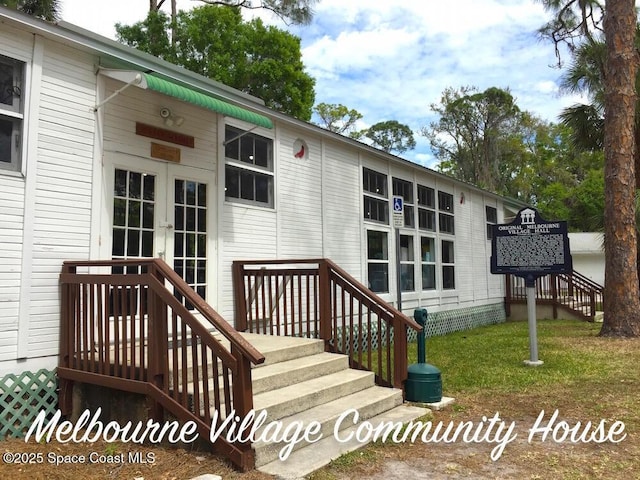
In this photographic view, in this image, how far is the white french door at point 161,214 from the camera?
5570 millimetres

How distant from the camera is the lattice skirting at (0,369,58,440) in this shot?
4.45 m

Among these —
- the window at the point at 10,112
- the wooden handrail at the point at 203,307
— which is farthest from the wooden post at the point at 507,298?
the window at the point at 10,112

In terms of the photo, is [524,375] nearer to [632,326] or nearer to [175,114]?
[632,326]

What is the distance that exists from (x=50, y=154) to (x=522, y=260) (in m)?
6.27

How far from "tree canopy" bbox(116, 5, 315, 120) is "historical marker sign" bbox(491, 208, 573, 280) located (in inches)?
573

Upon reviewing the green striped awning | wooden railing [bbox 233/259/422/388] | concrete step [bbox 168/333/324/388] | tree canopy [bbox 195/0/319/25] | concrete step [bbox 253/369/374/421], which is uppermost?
tree canopy [bbox 195/0/319/25]

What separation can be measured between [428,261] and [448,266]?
109 centimetres

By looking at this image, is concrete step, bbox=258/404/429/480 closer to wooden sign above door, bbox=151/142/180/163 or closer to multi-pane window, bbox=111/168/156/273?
multi-pane window, bbox=111/168/156/273

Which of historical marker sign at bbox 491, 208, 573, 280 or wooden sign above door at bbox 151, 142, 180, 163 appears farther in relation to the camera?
historical marker sign at bbox 491, 208, 573, 280

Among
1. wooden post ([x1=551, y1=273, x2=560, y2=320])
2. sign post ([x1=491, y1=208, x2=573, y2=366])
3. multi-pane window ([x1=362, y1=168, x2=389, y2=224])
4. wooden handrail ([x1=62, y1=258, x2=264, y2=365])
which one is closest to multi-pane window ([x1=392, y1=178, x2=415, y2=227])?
multi-pane window ([x1=362, y1=168, x2=389, y2=224])

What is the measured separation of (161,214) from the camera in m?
5.94

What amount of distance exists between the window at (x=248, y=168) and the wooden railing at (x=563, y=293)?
10627mm

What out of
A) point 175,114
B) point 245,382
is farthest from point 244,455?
point 175,114

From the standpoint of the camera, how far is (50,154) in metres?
5.00
